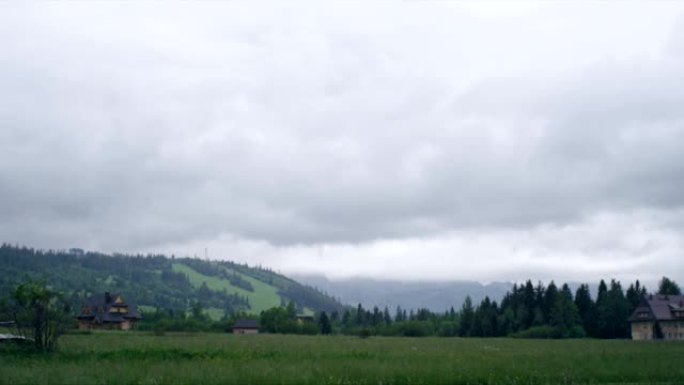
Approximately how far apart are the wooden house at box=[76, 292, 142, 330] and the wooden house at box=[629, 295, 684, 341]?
87.9m

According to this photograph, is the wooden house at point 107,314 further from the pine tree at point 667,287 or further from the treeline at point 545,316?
the pine tree at point 667,287

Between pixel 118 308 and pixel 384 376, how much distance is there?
118 meters

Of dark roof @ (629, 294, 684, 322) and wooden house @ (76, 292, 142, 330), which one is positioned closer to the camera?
dark roof @ (629, 294, 684, 322)

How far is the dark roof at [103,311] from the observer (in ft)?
434

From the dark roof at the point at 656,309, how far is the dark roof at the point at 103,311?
300 ft

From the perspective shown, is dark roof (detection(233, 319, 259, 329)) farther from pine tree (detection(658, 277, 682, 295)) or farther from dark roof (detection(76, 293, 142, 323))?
pine tree (detection(658, 277, 682, 295))

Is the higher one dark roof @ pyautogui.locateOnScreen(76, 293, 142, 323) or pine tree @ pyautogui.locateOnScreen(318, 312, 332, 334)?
dark roof @ pyautogui.locateOnScreen(76, 293, 142, 323)

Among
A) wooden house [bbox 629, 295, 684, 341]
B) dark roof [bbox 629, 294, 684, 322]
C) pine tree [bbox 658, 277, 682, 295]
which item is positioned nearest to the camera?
wooden house [bbox 629, 295, 684, 341]

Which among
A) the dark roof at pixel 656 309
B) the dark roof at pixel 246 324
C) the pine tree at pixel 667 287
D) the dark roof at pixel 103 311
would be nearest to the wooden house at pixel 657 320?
the dark roof at pixel 656 309

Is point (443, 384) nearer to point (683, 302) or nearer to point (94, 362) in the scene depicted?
point (94, 362)

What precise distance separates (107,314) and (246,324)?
2962cm

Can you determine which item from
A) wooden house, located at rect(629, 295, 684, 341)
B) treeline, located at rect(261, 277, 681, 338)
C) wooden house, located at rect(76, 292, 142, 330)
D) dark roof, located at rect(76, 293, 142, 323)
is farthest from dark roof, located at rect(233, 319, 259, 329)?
wooden house, located at rect(629, 295, 684, 341)

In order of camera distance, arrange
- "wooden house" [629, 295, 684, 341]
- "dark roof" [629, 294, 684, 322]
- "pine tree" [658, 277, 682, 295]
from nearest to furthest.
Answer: "wooden house" [629, 295, 684, 341] < "dark roof" [629, 294, 684, 322] < "pine tree" [658, 277, 682, 295]

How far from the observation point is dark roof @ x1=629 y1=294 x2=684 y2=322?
9962cm
